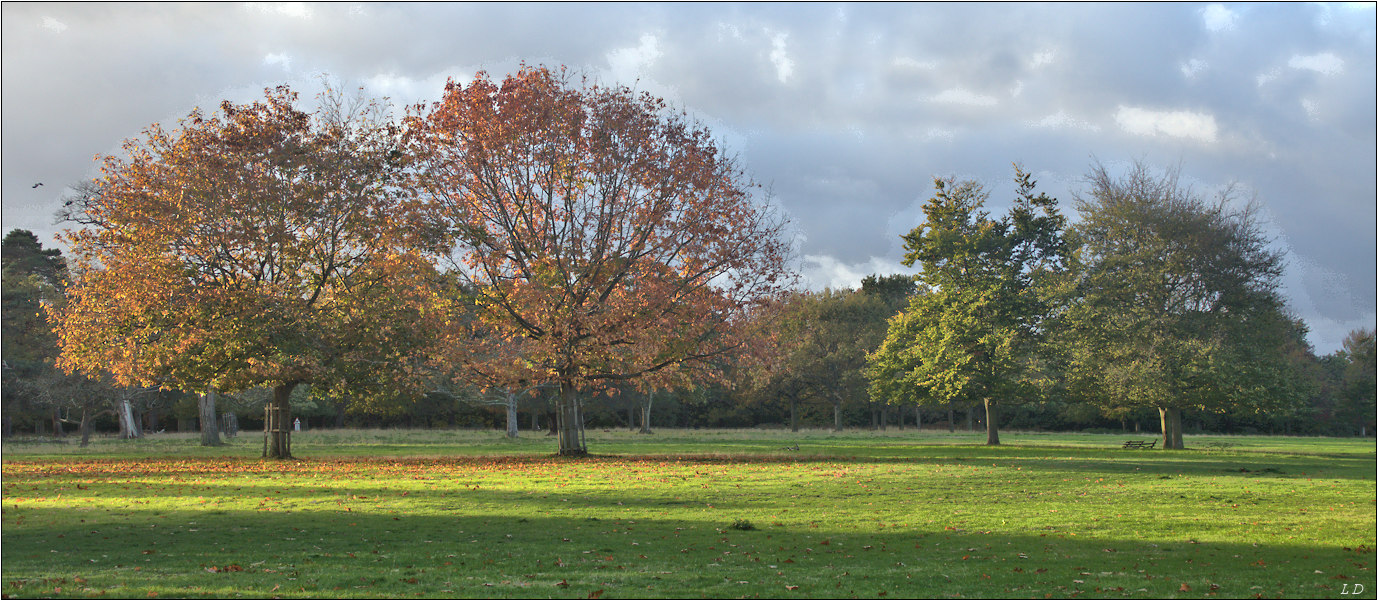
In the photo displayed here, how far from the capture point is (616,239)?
32781mm

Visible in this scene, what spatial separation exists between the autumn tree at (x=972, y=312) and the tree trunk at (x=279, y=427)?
26606mm

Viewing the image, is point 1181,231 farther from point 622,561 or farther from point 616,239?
point 622,561

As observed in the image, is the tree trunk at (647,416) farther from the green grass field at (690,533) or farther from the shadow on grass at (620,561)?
the shadow on grass at (620,561)

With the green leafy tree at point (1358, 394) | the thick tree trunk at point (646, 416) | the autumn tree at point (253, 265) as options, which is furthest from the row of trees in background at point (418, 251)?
the green leafy tree at point (1358, 394)

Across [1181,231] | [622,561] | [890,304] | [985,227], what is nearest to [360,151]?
[622,561]

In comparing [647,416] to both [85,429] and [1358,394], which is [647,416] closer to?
[85,429]

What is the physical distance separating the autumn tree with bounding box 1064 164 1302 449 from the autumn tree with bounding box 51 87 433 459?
2805 centimetres

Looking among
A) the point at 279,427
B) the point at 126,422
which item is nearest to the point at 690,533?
the point at 279,427

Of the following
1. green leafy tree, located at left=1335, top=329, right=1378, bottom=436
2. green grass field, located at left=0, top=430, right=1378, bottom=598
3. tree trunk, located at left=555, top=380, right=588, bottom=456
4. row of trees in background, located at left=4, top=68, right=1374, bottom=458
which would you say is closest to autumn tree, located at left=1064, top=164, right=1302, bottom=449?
row of trees in background, located at left=4, top=68, right=1374, bottom=458

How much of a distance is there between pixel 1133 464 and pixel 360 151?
26.8 m

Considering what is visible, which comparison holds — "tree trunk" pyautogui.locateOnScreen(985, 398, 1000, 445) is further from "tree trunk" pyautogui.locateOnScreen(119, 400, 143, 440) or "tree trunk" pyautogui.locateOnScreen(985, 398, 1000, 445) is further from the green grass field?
"tree trunk" pyautogui.locateOnScreen(119, 400, 143, 440)

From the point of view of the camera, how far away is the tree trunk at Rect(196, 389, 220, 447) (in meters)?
45.3

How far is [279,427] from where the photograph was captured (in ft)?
112

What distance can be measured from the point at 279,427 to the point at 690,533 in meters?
Answer: 24.3
